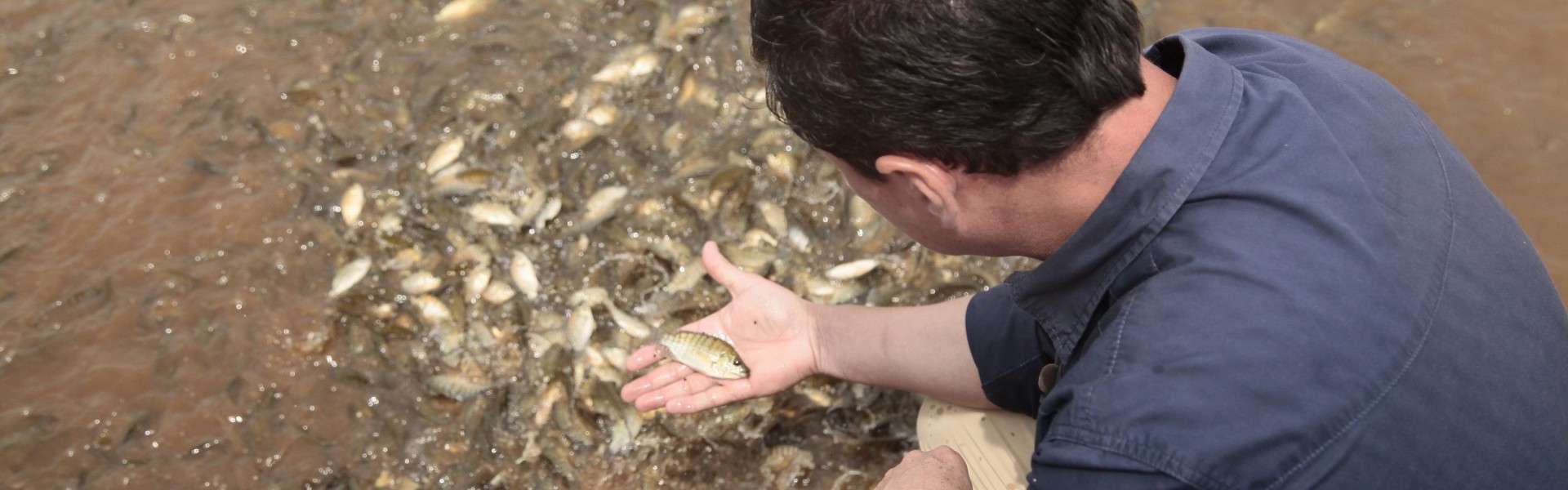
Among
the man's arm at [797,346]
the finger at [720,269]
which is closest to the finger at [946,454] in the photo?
the man's arm at [797,346]

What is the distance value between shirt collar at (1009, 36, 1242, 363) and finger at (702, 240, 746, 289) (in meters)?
1.33

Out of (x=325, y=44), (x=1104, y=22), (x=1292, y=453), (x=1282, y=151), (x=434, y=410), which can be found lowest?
(x=434, y=410)

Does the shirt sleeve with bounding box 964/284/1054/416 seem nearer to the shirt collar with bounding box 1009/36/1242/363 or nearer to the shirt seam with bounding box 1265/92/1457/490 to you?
the shirt collar with bounding box 1009/36/1242/363

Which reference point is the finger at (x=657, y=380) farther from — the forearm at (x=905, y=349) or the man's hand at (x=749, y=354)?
the forearm at (x=905, y=349)

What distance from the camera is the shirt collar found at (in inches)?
68.8

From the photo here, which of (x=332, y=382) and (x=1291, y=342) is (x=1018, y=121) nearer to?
(x=1291, y=342)

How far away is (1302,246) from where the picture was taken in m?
1.68

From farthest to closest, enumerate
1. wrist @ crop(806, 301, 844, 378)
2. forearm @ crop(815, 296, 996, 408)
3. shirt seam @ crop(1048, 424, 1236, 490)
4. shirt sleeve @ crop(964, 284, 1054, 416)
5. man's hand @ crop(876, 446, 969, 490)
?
wrist @ crop(806, 301, 844, 378) < forearm @ crop(815, 296, 996, 408) < shirt sleeve @ crop(964, 284, 1054, 416) < man's hand @ crop(876, 446, 969, 490) < shirt seam @ crop(1048, 424, 1236, 490)

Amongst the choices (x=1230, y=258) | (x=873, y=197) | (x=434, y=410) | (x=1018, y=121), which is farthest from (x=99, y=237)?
(x=1230, y=258)

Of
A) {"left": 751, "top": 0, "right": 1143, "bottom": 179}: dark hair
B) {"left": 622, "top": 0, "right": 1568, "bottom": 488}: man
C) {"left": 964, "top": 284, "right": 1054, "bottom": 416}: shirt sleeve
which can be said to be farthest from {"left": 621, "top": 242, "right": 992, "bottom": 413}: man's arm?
{"left": 751, "top": 0, "right": 1143, "bottom": 179}: dark hair

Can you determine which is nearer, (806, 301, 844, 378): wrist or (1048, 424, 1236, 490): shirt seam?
(1048, 424, 1236, 490): shirt seam

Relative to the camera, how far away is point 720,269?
10.2ft

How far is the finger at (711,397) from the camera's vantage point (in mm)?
2969

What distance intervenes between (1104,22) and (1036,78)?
0.16 meters
